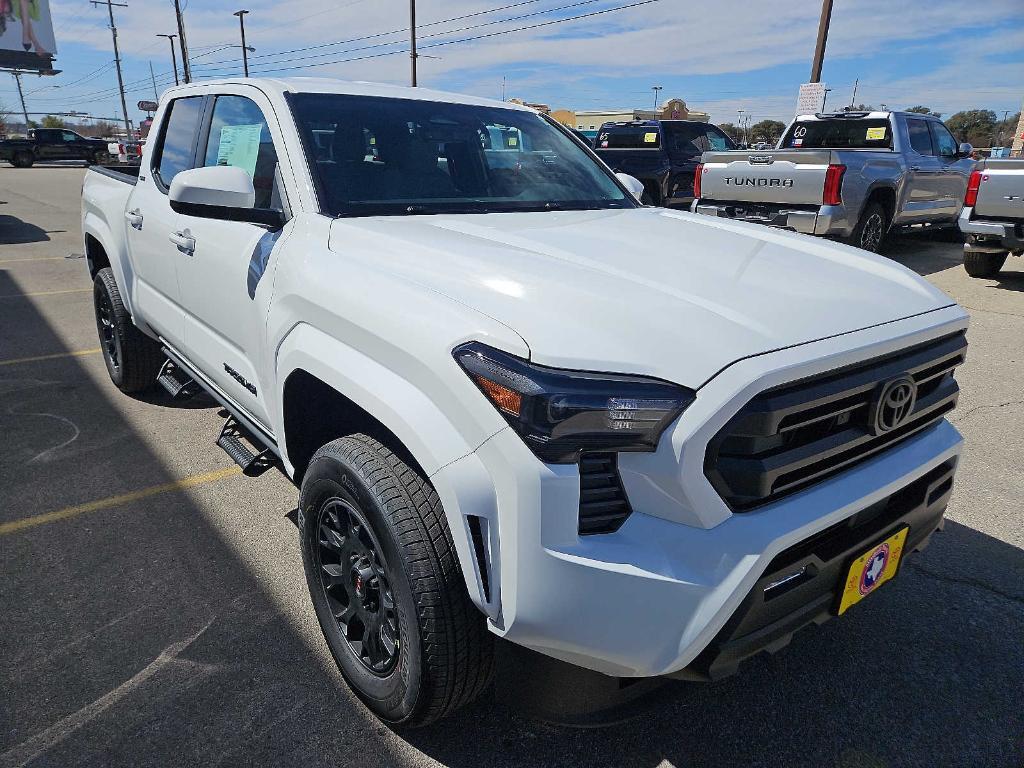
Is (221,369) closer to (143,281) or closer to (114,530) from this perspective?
(114,530)

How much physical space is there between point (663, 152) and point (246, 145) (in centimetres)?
1224

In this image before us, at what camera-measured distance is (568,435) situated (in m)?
1.52

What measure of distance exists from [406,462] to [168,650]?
3.94 ft

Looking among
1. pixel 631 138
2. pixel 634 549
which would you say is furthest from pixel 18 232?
pixel 634 549

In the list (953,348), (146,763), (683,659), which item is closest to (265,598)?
(146,763)

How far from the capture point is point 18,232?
13.2 meters

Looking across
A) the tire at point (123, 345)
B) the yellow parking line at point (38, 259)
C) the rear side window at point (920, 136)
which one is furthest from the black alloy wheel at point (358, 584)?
the rear side window at point (920, 136)

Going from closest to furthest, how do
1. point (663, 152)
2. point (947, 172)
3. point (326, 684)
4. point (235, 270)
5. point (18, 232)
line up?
point (326, 684) → point (235, 270) → point (947, 172) → point (18, 232) → point (663, 152)

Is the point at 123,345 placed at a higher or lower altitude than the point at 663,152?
lower

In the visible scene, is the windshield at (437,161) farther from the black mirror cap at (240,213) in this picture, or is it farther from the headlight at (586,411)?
the headlight at (586,411)

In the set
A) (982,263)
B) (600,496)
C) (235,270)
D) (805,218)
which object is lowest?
(982,263)

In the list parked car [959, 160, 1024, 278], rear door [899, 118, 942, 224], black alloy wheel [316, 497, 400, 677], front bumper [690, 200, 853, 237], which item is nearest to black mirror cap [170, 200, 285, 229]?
black alloy wheel [316, 497, 400, 677]

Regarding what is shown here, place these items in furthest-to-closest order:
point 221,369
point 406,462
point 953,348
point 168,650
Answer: point 221,369, point 168,650, point 953,348, point 406,462

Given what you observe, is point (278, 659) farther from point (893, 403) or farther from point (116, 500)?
point (893, 403)
